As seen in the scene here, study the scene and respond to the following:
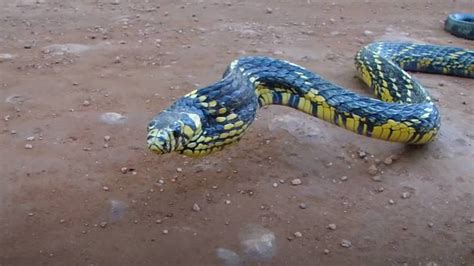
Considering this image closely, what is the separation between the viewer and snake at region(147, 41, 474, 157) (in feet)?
11.2

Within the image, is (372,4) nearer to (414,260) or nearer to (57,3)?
(57,3)

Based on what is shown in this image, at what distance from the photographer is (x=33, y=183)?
3775 mm

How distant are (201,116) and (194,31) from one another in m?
3.35

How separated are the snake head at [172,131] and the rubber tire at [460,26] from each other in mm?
4711

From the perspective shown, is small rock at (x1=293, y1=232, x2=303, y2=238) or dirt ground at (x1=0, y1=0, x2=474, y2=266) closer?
dirt ground at (x1=0, y1=0, x2=474, y2=266)

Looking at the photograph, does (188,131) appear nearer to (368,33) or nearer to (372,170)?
(372,170)

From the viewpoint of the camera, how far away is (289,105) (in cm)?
437

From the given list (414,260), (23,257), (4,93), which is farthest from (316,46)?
(23,257)

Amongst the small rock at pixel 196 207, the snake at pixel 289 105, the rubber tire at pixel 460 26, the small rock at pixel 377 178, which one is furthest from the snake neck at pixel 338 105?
the rubber tire at pixel 460 26

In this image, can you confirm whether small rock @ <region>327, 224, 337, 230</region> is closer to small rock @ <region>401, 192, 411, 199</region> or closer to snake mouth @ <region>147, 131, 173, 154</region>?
small rock @ <region>401, 192, 411, 199</region>

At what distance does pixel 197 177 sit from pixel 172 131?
0.79m

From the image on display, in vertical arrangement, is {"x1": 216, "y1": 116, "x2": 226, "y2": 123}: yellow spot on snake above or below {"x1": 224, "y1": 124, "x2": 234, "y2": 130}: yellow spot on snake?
above

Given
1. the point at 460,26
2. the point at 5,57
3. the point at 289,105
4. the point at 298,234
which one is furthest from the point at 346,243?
the point at 460,26

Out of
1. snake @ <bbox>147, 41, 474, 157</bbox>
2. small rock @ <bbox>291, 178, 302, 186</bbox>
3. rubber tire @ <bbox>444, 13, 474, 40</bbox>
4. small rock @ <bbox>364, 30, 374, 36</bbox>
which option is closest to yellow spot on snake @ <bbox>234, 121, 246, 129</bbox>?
snake @ <bbox>147, 41, 474, 157</bbox>
